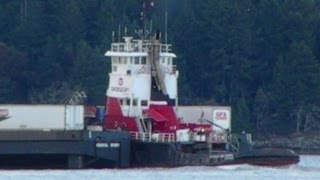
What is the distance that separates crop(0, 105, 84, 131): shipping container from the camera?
129 metres

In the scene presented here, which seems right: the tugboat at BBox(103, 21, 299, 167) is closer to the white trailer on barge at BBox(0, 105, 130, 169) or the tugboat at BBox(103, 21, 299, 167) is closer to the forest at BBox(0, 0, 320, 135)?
the white trailer on barge at BBox(0, 105, 130, 169)

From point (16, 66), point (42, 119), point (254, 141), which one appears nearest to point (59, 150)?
point (42, 119)

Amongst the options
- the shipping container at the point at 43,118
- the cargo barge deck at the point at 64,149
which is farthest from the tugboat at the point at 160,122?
the shipping container at the point at 43,118

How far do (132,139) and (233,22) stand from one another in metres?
53.9

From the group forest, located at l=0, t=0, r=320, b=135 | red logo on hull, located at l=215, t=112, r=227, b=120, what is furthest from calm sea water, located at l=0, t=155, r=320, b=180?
forest, located at l=0, t=0, r=320, b=135

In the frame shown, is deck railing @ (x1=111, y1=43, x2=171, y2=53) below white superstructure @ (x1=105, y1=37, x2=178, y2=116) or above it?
above

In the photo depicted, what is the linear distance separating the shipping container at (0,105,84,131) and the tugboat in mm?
2881

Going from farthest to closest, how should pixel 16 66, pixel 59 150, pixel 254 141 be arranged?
pixel 16 66, pixel 254 141, pixel 59 150

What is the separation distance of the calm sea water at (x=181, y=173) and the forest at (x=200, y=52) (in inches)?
1596

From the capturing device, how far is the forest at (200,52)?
17338cm

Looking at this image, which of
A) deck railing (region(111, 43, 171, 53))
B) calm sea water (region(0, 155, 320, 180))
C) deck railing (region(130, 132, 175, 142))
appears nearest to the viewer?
calm sea water (region(0, 155, 320, 180))

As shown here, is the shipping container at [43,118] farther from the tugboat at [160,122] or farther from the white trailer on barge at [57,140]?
the tugboat at [160,122]

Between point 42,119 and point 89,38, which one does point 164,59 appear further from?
point 89,38

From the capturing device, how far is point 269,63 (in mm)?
182625
